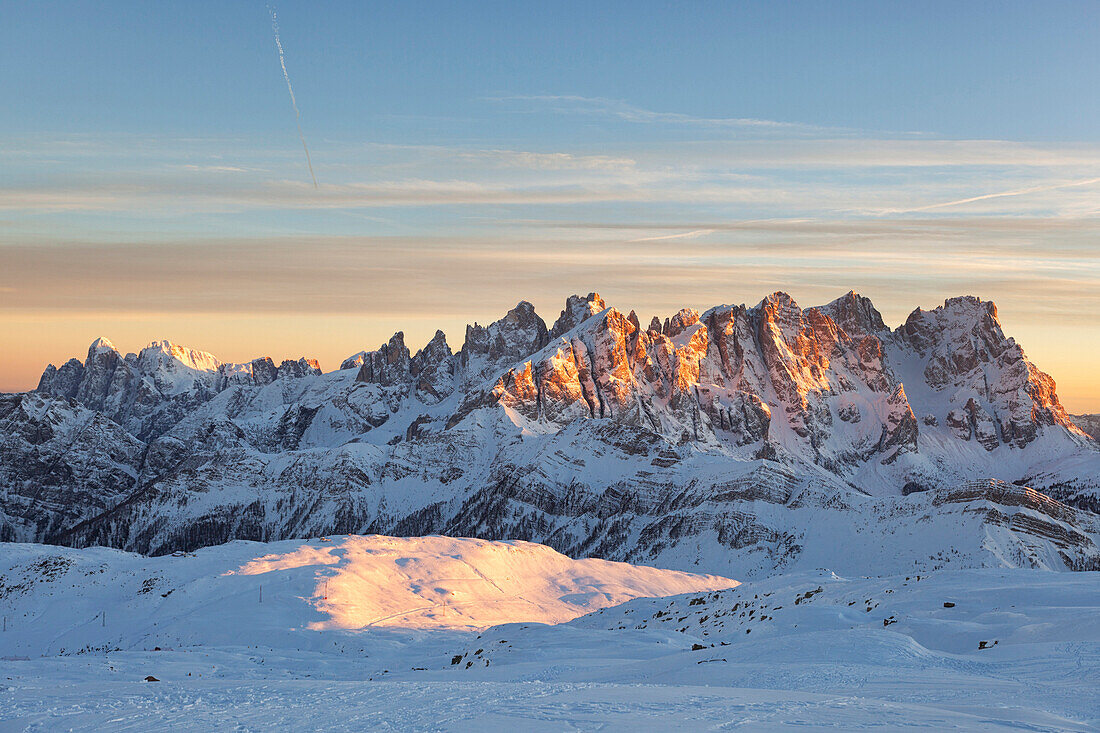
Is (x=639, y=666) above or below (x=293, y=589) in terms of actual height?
above

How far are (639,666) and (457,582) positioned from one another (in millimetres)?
87703

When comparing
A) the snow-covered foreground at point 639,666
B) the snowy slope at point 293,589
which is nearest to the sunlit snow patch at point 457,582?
the snowy slope at point 293,589

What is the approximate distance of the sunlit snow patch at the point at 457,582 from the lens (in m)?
99.4

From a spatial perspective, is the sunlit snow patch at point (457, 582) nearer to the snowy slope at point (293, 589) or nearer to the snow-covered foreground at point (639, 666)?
the snowy slope at point (293, 589)

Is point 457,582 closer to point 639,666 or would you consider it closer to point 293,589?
point 293,589

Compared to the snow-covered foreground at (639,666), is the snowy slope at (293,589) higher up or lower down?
lower down

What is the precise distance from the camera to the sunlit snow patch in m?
99.4

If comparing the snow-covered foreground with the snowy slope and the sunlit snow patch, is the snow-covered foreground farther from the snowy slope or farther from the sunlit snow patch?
the sunlit snow patch

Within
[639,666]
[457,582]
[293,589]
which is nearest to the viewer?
[639,666]

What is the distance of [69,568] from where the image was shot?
123 m

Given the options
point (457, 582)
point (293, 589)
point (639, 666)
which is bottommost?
point (457, 582)

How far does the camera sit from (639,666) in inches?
1394

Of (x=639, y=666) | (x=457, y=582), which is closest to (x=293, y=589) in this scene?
(x=457, y=582)

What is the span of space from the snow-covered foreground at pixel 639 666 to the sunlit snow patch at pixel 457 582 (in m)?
4.13
